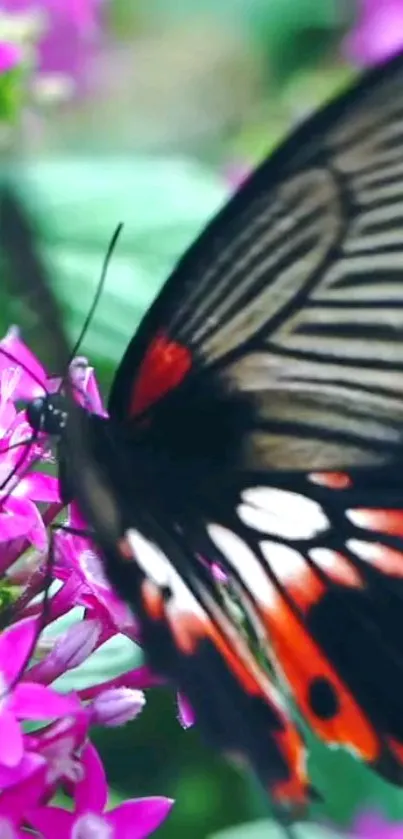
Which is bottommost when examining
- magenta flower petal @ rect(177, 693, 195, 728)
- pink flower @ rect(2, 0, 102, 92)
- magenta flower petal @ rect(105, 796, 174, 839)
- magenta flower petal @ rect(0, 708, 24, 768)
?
magenta flower petal @ rect(105, 796, 174, 839)

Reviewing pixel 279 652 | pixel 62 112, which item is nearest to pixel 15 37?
pixel 279 652

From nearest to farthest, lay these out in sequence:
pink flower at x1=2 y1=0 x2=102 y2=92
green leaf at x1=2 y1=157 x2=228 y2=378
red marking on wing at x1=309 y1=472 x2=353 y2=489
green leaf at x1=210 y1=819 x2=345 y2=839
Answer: red marking on wing at x1=309 y1=472 x2=353 y2=489 → green leaf at x1=210 y1=819 x2=345 y2=839 → green leaf at x1=2 y1=157 x2=228 y2=378 → pink flower at x1=2 y1=0 x2=102 y2=92

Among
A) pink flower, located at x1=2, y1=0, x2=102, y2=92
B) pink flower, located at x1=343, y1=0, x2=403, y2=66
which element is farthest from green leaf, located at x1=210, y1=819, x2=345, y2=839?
pink flower, located at x1=343, y1=0, x2=403, y2=66

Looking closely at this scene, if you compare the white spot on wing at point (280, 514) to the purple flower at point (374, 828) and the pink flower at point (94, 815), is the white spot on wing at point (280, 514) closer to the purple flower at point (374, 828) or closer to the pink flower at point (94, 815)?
the pink flower at point (94, 815)

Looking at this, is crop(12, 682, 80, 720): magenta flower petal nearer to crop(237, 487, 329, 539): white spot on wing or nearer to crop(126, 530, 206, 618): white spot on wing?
crop(126, 530, 206, 618): white spot on wing

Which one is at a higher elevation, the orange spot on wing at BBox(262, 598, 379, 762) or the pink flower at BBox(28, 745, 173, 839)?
the orange spot on wing at BBox(262, 598, 379, 762)

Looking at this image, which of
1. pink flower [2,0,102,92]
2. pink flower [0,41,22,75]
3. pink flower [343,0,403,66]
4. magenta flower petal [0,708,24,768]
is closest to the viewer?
magenta flower petal [0,708,24,768]

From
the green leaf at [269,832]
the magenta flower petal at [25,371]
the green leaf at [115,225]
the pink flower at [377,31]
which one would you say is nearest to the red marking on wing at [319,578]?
the magenta flower petal at [25,371]
